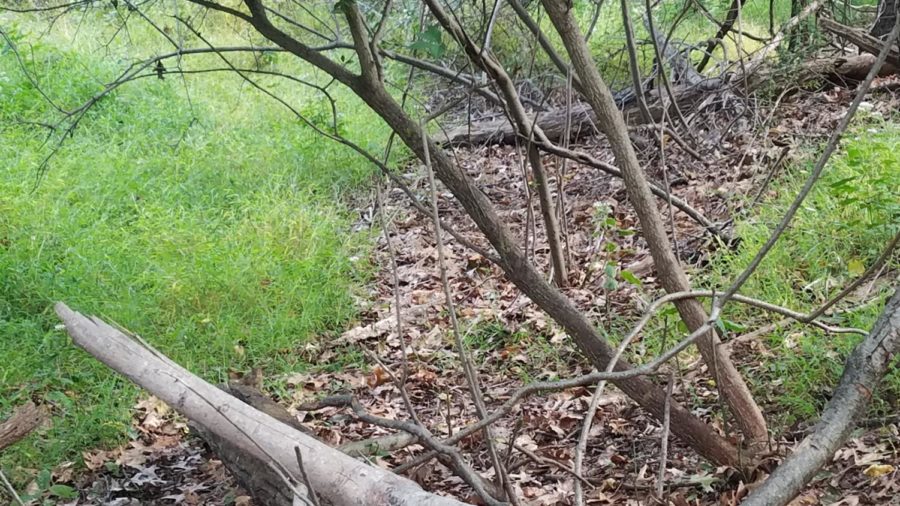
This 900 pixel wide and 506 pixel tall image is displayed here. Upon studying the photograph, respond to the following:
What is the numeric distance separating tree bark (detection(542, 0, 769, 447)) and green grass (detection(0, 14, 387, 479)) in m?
2.49

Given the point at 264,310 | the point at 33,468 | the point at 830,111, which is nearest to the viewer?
the point at 33,468

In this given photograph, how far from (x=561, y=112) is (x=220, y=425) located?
17.1ft

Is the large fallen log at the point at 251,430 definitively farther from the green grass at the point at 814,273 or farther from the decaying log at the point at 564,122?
the decaying log at the point at 564,122

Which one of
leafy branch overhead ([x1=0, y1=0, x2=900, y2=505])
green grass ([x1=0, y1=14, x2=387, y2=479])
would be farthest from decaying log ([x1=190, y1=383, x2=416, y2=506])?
green grass ([x1=0, y1=14, x2=387, y2=479])

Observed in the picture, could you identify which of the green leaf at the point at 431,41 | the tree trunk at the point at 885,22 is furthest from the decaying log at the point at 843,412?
the tree trunk at the point at 885,22

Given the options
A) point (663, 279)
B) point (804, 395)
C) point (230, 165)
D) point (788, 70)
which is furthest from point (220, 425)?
point (788, 70)

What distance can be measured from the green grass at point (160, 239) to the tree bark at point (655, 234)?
2.49 meters

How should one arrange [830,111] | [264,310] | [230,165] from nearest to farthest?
[264,310] < [830,111] < [230,165]

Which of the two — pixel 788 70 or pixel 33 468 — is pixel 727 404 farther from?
pixel 788 70

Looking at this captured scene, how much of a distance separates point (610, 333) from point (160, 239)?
3174mm

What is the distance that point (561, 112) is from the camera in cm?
724

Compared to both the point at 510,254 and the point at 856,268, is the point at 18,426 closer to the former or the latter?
the point at 510,254

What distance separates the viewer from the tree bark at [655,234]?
9.55 feet

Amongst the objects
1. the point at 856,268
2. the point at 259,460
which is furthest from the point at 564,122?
the point at 259,460
